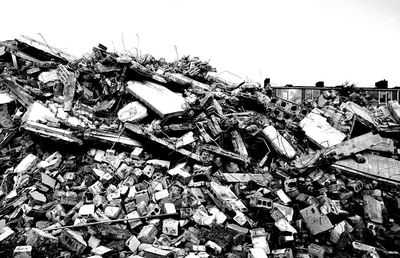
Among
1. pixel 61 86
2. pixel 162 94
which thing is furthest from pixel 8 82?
pixel 162 94

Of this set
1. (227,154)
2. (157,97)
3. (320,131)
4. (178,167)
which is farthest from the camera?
(157,97)

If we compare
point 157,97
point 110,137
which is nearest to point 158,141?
point 110,137

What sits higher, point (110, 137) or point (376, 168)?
point (110, 137)

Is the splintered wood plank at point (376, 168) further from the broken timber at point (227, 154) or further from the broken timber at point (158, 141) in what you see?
the broken timber at point (158, 141)

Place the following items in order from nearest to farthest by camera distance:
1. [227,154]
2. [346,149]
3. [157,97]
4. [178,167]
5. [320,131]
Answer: [178,167], [227,154], [346,149], [320,131], [157,97]

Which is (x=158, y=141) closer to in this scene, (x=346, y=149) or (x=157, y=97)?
(x=157, y=97)

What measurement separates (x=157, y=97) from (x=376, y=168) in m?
5.31

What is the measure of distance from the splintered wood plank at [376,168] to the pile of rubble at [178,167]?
0.03m

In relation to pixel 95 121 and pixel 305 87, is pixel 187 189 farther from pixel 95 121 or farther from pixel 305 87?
pixel 305 87

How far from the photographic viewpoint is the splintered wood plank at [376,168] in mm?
5969

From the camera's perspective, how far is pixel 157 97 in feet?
22.6

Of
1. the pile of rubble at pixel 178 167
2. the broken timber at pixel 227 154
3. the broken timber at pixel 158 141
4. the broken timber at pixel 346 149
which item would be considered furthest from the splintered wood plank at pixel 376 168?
the broken timber at pixel 158 141

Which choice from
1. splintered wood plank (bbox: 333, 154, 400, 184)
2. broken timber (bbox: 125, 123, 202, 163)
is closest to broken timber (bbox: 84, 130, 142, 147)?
broken timber (bbox: 125, 123, 202, 163)

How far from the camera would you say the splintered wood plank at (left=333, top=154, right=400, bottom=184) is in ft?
19.6
